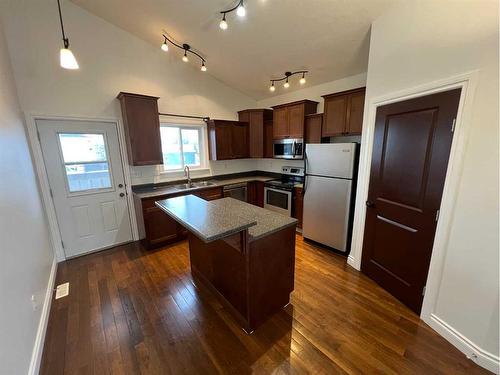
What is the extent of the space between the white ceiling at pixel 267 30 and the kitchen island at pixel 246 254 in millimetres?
2205

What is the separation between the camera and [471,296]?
1.59 meters

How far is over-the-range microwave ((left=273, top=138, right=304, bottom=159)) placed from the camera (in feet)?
12.5

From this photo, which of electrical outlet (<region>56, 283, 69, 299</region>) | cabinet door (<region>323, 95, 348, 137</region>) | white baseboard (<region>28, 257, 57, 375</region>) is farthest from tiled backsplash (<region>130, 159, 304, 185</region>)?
white baseboard (<region>28, 257, 57, 375</region>)

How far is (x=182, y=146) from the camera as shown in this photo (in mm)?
4062

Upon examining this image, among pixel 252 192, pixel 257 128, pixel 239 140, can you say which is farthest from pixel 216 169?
pixel 257 128

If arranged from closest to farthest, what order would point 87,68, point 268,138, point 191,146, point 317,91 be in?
point 87,68 < point 317,91 < point 191,146 < point 268,138

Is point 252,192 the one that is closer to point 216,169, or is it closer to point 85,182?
point 216,169

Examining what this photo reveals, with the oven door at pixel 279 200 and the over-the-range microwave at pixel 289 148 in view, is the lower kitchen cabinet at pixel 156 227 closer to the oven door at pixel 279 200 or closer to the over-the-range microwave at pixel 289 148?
the oven door at pixel 279 200

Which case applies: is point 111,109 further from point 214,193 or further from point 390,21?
point 390,21

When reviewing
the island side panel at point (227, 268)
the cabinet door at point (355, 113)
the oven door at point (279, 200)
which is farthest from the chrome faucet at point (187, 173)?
the cabinet door at point (355, 113)

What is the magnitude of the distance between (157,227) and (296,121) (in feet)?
9.97

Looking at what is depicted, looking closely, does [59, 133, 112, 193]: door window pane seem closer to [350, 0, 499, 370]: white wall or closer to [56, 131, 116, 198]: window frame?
[56, 131, 116, 198]: window frame

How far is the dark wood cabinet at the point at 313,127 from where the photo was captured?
3.51m

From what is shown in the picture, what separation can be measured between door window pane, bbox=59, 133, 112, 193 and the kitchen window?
0.92m
